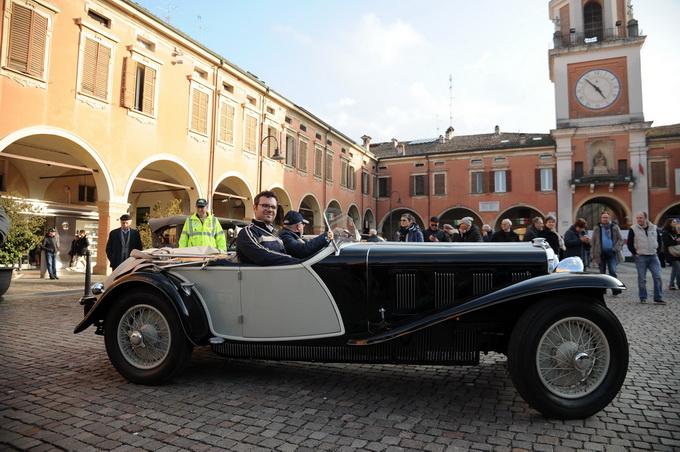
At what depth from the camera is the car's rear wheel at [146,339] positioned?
3.16 metres

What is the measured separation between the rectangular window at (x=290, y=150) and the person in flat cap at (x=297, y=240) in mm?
18209

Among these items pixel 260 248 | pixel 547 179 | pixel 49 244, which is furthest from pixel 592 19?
pixel 260 248

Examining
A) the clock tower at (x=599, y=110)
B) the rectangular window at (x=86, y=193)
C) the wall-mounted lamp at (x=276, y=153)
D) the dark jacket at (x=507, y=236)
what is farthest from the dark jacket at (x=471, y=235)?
the clock tower at (x=599, y=110)

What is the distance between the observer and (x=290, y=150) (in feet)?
71.2

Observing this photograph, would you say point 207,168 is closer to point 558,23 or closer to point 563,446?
point 563,446

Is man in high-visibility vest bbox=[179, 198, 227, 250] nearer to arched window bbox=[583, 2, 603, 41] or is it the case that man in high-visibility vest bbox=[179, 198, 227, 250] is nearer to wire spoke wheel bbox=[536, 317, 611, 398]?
wire spoke wheel bbox=[536, 317, 611, 398]

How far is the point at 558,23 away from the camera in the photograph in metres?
29.4

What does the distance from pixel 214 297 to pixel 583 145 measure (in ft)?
100

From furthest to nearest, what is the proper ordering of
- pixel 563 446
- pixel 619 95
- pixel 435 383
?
pixel 619 95, pixel 435 383, pixel 563 446

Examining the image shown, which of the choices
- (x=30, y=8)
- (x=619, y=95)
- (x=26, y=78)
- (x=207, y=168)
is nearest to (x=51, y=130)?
(x=26, y=78)

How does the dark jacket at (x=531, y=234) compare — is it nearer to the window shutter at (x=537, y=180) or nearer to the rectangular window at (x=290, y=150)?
the rectangular window at (x=290, y=150)

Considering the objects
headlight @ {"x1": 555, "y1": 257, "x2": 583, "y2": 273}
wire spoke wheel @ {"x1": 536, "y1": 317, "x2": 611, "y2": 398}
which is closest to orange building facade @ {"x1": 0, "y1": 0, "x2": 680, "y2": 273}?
headlight @ {"x1": 555, "y1": 257, "x2": 583, "y2": 273}

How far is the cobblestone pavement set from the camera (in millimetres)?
2256

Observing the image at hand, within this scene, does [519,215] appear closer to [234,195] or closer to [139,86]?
[234,195]
